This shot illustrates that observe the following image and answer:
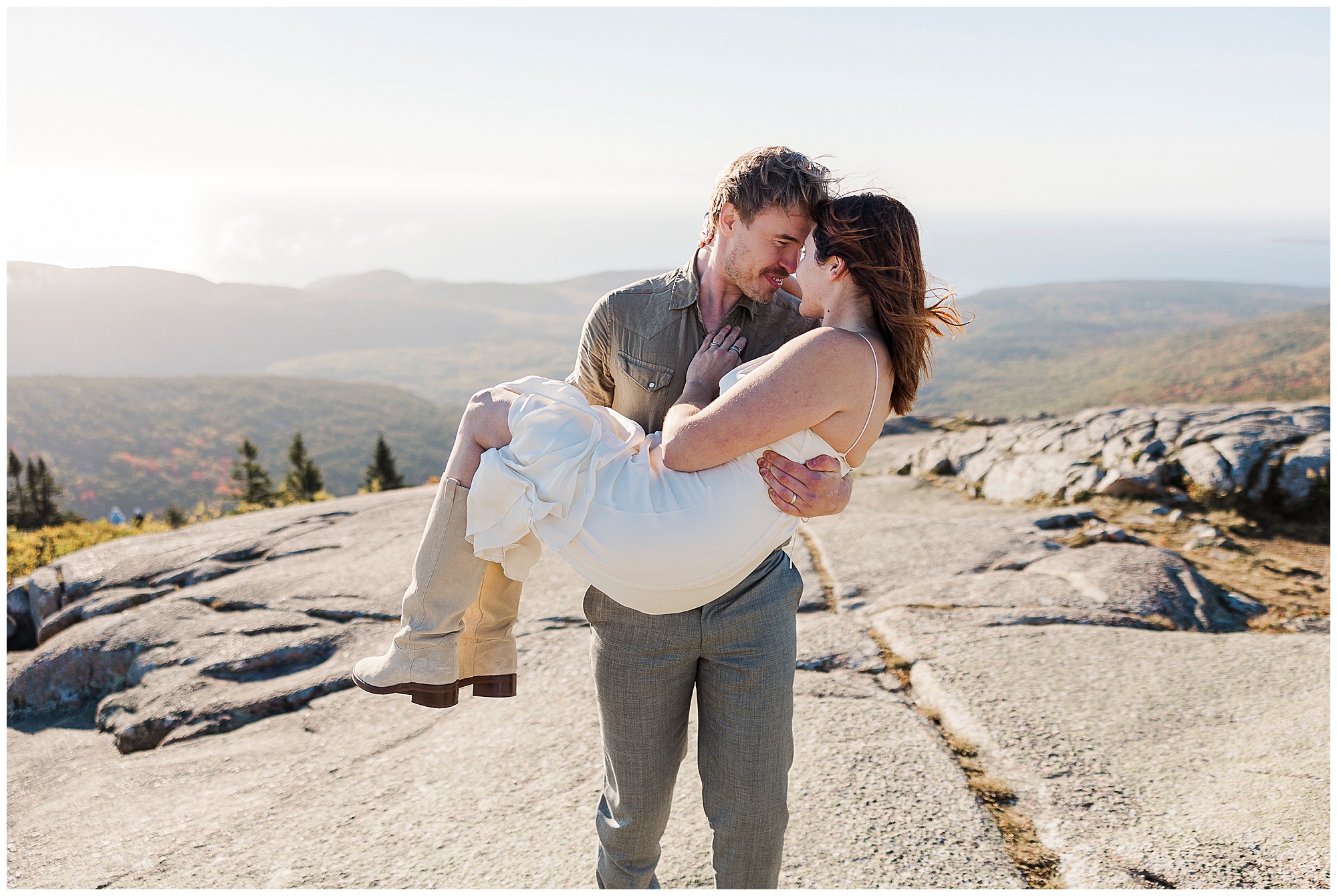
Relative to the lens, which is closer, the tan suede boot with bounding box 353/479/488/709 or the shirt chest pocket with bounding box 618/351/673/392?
the tan suede boot with bounding box 353/479/488/709

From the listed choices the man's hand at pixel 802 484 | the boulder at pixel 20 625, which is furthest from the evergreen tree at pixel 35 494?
the man's hand at pixel 802 484

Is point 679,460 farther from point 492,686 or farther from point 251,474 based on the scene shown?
point 251,474

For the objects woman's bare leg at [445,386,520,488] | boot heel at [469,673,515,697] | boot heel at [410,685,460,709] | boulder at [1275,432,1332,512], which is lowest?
boulder at [1275,432,1332,512]

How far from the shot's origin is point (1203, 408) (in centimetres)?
922

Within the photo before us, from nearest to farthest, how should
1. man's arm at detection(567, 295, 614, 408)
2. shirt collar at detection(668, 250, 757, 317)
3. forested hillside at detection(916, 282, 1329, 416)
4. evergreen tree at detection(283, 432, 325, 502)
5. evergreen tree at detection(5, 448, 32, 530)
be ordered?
shirt collar at detection(668, 250, 757, 317) → man's arm at detection(567, 295, 614, 408) → evergreen tree at detection(5, 448, 32, 530) → evergreen tree at detection(283, 432, 325, 502) → forested hillside at detection(916, 282, 1329, 416)

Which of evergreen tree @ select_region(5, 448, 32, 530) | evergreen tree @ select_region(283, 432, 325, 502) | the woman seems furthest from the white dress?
evergreen tree @ select_region(283, 432, 325, 502)

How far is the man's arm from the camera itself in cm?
293

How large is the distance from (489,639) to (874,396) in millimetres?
1447

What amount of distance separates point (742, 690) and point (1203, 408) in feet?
29.8

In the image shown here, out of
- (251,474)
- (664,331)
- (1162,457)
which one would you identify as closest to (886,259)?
(664,331)

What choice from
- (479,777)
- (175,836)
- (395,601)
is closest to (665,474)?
(479,777)

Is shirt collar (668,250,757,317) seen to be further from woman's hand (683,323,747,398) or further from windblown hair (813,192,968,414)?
windblown hair (813,192,968,414)

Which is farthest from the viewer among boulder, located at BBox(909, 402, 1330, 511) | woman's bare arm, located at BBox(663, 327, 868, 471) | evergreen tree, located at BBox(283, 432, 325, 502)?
evergreen tree, located at BBox(283, 432, 325, 502)

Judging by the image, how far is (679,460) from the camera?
231 cm
